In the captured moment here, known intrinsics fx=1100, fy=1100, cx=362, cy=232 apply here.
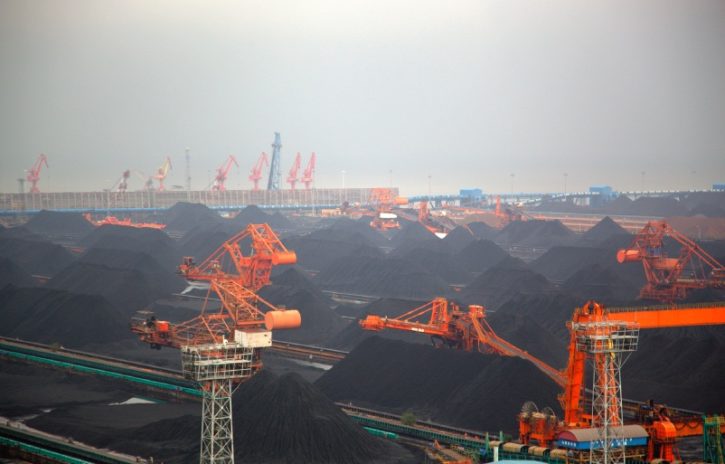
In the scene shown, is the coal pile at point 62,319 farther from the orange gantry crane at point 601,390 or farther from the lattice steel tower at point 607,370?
the lattice steel tower at point 607,370

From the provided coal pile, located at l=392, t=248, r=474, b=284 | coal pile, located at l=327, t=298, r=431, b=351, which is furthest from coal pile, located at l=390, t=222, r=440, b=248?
coal pile, located at l=327, t=298, r=431, b=351

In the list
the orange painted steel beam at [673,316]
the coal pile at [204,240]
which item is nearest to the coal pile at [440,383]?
the orange painted steel beam at [673,316]

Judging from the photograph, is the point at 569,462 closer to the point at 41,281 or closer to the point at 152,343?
the point at 152,343

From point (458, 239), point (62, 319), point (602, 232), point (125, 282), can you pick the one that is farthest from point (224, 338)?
point (602, 232)

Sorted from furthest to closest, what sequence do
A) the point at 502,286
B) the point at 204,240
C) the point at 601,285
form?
1. the point at 204,240
2. the point at 502,286
3. the point at 601,285

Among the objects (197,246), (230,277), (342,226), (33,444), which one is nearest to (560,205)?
(342,226)

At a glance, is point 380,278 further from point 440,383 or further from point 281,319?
point 440,383
